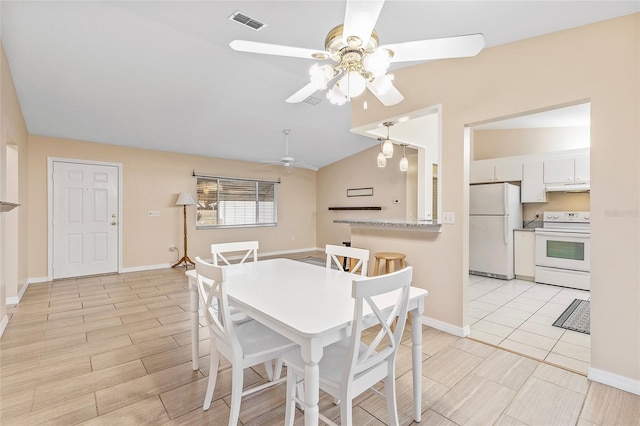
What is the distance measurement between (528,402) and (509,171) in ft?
13.9

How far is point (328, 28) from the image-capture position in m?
2.41

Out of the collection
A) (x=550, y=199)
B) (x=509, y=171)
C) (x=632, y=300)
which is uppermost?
(x=509, y=171)

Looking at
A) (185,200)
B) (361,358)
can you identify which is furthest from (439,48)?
(185,200)

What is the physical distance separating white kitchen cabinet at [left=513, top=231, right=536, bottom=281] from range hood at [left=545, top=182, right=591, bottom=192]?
0.74 m

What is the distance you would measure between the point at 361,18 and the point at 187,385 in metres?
2.38

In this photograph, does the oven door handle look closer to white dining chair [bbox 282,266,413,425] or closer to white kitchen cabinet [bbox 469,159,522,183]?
white kitchen cabinet [bbox 469,159,522,183]

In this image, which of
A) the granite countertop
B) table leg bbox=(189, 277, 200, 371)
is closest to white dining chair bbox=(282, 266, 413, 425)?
table leg bbox=(189, 277, 200, 371)

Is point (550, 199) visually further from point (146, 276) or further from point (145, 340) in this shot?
point (146, 276)

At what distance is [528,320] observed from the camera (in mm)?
3102

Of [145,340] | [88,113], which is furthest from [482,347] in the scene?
[88,113]

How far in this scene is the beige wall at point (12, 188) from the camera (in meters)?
2.88

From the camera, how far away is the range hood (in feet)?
14.2

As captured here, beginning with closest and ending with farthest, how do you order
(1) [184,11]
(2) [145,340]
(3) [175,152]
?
(1) [184,11]
(2) [145,340]
(3) [175,152]

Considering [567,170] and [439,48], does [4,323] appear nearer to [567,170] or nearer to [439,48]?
[439,48]
